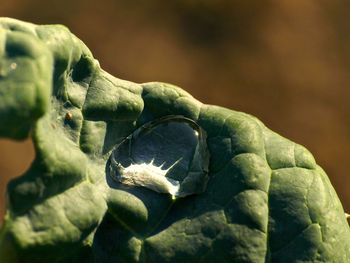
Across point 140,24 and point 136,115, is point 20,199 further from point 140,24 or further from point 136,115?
point 140,24

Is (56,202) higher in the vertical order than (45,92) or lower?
lower

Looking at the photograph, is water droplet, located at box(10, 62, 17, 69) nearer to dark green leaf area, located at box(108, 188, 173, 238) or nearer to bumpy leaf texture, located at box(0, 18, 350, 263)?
bumpy leaf texture, located at box(0, 18, 350, 263)

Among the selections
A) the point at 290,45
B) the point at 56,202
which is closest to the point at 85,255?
the point at 56,202

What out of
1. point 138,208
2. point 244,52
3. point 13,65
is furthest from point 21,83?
point 244,52

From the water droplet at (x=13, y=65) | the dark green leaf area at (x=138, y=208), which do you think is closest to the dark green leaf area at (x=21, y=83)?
the water droplet at (x=13, y=65)

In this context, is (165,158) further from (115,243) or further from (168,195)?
(115,243)
